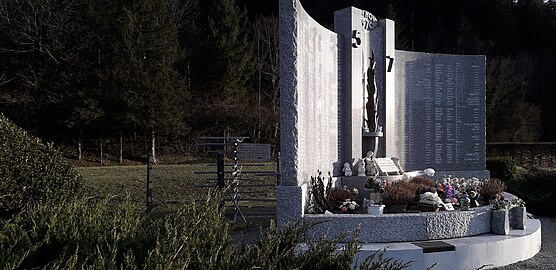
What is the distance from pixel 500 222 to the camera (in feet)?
23.0

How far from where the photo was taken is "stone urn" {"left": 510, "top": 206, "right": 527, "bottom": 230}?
735 cm

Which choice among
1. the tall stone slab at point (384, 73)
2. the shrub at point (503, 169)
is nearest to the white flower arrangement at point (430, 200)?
the tall stone slab at point (384, 73)

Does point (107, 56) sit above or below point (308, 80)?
above

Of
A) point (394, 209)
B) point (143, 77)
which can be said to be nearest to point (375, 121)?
point (394, 209)

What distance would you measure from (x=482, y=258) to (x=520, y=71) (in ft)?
102

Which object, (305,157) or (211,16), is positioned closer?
(305,157)

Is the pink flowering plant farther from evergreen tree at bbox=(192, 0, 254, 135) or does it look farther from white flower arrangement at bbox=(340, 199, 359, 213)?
evergreen tree at bbox=(192, 0, 254, 135)

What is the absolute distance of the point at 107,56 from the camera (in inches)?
890

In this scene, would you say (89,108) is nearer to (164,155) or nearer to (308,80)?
(164,155)

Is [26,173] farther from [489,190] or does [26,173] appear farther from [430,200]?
[489,190]

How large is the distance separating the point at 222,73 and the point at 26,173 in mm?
19585

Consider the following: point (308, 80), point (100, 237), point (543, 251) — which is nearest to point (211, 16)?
point (308, 80)

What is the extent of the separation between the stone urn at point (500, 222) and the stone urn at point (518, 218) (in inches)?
13.8

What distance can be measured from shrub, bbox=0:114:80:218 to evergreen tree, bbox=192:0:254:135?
18672 mm
